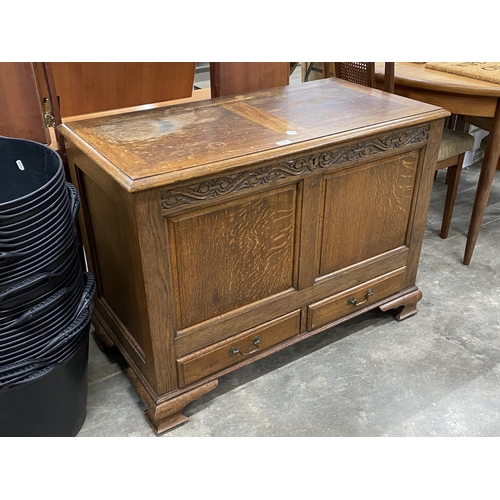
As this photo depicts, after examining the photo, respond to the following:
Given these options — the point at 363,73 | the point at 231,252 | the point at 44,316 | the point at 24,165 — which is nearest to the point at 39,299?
the point at 44,316

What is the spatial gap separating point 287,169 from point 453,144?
51.0 inches

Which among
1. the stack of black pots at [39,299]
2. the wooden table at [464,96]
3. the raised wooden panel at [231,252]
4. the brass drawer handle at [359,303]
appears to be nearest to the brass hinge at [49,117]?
the stack of black pots at [39,299]

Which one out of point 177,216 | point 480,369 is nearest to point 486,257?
point 480,369

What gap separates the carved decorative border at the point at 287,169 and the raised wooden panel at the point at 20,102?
26.9 inches

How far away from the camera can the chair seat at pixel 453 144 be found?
95.7 inches

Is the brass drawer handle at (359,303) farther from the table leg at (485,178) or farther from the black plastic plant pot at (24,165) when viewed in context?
the black plastic plant pot at (24,165)

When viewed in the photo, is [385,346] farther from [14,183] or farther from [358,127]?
[14,183]

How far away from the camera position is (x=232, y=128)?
159cm

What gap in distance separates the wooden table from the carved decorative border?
0.55 m

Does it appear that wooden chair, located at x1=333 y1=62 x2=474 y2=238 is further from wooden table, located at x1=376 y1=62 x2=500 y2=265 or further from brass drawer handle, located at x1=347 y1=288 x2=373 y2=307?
brass drawer handle, located at x1=347 y1=288 x2=373 y2=307

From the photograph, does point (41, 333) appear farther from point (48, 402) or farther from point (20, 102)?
point (20, 102)

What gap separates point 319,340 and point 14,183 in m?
1.24

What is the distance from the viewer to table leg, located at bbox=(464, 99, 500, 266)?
88.5 inches

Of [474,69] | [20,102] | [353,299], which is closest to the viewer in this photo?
[20,102]
